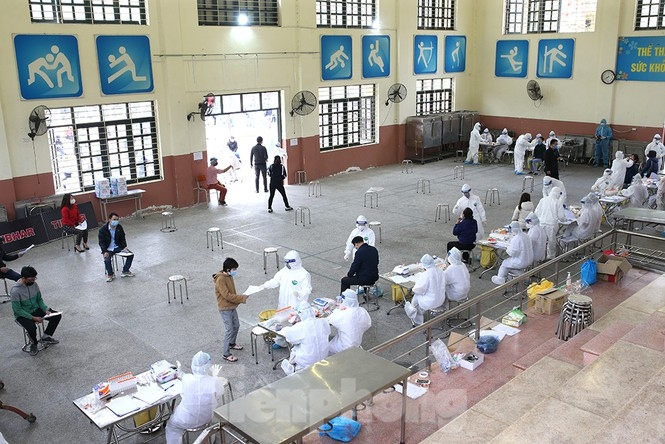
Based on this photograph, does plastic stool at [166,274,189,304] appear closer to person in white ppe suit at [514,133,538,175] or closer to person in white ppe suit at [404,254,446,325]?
person in white ppe suit at [404,254,446,325]

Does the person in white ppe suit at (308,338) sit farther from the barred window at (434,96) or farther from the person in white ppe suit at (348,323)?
the barred window at (434,96)

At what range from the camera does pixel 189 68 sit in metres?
17.9

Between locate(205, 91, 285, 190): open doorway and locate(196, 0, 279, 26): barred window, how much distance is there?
2169mm

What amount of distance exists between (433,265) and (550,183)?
6092 millimetres

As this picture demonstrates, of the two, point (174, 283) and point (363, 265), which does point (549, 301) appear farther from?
point (174, 283)

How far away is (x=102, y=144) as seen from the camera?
54.9 ft

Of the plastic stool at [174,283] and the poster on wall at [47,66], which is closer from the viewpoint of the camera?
the plastic stool at [174,283]

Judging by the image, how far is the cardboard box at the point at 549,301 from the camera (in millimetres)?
9469

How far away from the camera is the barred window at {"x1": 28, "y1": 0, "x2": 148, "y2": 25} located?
15094 millimetres

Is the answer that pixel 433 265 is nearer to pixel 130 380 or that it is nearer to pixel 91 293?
pixel 130 380

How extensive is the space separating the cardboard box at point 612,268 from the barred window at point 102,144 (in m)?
12.3

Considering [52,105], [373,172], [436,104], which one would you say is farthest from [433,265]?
[436,104]

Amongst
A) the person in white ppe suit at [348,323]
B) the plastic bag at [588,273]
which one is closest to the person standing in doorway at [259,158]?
the plastic bag at [588,273]

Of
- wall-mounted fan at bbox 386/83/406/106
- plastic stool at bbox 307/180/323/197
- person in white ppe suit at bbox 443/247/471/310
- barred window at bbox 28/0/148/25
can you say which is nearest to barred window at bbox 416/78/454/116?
wall-mounted fan at bbox 386/83/406/106
